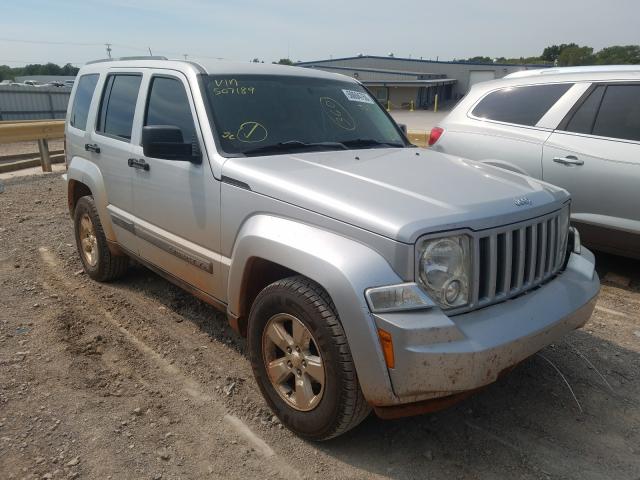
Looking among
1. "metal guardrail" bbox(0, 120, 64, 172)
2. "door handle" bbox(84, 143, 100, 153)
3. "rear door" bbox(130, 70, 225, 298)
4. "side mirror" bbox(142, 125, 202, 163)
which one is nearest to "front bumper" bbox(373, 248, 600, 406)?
"rear door" bbox(130, 70, 225, 298)

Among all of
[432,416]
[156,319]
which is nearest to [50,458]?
[156,319]

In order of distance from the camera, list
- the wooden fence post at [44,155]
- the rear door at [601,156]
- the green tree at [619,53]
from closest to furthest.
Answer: the rear door at [601,156] < the wooden fence post at [44,155] < the green tree at [619,53]

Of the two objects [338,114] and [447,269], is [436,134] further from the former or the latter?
Result: [447,269]

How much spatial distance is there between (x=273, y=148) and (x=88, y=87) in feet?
8.65

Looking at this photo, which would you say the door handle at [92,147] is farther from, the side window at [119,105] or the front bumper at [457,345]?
the front bumper at [457,345]

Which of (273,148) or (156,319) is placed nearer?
(273,148)

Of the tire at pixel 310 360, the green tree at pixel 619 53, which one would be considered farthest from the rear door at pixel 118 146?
the green tree at pixel 619 53

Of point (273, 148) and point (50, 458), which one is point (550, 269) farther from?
point (50, 458)

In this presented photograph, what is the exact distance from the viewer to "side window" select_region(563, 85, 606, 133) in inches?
195

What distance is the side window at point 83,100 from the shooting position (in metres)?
4.84

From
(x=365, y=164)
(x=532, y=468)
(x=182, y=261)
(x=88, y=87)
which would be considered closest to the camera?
(x=532, y=468)

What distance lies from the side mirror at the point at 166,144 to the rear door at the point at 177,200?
0.09m

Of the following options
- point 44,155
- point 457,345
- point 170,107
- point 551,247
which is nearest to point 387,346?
point 457,345

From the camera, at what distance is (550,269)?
113 inches
